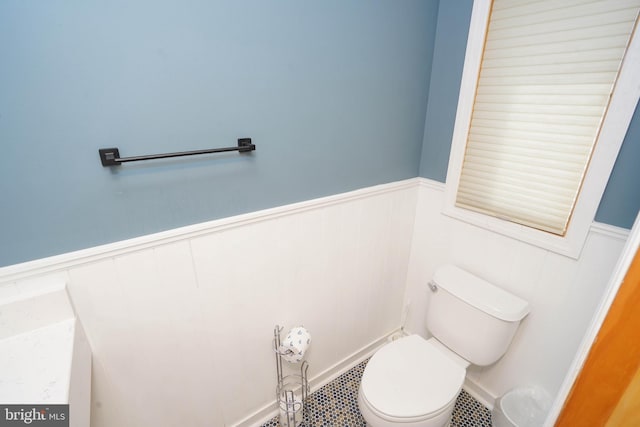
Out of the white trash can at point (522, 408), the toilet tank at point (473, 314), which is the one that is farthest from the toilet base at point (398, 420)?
the white trash can at point (522, 408)

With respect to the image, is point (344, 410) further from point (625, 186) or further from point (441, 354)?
point (625, 186)

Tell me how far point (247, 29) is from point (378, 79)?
621 millimetres

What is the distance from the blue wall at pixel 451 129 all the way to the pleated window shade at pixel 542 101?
10 centimetres

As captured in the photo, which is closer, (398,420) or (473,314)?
(398,420)

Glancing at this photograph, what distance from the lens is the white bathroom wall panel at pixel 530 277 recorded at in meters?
1.11

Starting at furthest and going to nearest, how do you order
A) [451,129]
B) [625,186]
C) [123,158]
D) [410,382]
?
1. [451,129]
2. [410,382]
3. [625,186]
4. [123,158]

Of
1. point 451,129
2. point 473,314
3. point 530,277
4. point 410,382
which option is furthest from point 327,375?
point 451,129

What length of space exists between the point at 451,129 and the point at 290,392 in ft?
5.25

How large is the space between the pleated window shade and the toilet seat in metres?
0.74

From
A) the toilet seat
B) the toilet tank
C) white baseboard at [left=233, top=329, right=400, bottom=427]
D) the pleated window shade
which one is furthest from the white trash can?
the pleated window shade

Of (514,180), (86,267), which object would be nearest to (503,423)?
(514,180)

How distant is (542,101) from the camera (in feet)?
3.73

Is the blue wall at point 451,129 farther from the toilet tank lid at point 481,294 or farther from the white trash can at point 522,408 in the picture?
the white trash can at point 522,408

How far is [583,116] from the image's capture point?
1.05 m
